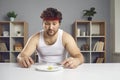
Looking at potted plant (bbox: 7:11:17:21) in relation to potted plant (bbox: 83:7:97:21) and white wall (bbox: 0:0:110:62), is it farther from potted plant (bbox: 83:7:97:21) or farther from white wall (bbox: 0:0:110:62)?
potted plant (bbox: 83:7:97:21)

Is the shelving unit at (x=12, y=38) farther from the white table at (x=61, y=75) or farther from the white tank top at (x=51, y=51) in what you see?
the white table at (x=61, y=75)

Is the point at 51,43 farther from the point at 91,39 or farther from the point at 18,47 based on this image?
the point at 91,39

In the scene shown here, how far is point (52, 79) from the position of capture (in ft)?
3.65

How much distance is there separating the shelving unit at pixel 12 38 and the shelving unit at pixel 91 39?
3.86 feet

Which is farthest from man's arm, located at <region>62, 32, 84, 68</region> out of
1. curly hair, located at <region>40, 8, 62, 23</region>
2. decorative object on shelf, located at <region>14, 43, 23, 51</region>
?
decorative object on shelf, located at <region>14, 43, 23, 51</region>

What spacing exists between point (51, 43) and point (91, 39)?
2.57 metres

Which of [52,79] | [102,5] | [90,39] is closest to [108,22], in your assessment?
[102,5]

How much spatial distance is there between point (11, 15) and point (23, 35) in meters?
0.50

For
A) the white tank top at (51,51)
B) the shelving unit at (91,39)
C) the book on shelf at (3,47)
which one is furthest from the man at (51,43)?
the book on shelf at (3,47)

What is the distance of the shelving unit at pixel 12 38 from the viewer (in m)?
4.46

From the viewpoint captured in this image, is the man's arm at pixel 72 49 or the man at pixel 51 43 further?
the man at pixel 51 43

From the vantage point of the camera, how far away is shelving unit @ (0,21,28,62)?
14.6 feet

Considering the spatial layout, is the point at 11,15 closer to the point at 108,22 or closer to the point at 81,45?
the point at 81,45

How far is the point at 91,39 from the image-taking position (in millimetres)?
4648
